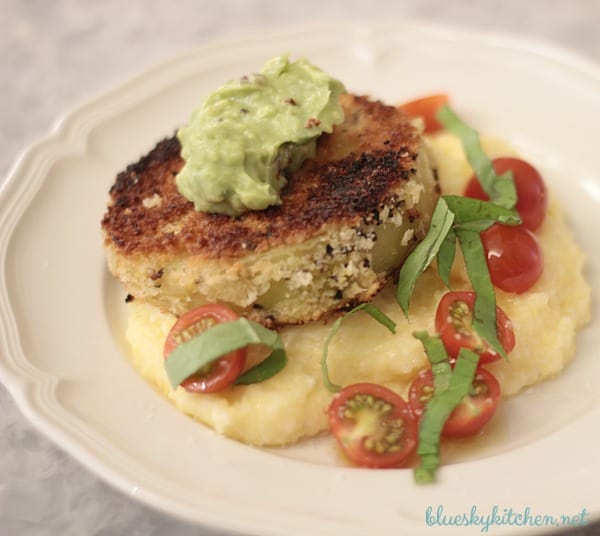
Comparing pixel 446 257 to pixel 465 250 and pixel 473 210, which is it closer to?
pixel 465 250

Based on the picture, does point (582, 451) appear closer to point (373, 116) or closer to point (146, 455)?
point (146, 455)

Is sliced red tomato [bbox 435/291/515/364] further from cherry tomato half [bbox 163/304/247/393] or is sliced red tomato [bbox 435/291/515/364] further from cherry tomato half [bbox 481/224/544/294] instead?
cherry tomato half [bbox 163/304/247/393]

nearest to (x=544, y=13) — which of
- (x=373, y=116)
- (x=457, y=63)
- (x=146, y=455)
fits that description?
(x=457, y=63)

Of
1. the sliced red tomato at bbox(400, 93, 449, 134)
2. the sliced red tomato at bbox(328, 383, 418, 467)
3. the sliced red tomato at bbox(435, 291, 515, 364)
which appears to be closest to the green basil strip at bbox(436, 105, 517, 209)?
the sliced red tomato at bbox(400, 93, 449, 134)

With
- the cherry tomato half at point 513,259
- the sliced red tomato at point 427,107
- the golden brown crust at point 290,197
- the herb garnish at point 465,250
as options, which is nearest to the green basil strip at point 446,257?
the herb garnish at point 465,250

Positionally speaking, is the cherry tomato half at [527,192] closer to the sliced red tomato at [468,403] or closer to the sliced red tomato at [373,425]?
the sliced red tomato at [468,403]
